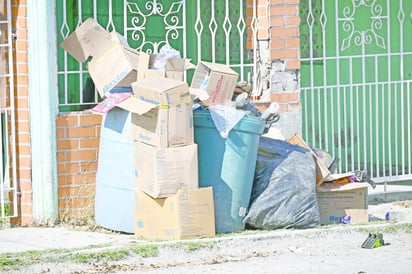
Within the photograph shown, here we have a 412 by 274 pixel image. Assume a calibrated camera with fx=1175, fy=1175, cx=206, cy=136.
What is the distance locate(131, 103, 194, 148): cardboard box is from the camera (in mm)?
8867

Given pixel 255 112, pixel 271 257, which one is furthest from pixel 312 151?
pixel 271 257

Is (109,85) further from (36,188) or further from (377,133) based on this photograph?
(377,133)

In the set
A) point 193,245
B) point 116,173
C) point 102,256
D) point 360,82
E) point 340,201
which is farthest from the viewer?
point 360,82

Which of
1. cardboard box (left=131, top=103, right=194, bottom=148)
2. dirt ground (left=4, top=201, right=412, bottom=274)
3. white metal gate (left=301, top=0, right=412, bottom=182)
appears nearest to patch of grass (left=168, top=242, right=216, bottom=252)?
dirt ground (left=4, top=201, right=412, bottom=274)

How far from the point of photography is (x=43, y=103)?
31.8 ft

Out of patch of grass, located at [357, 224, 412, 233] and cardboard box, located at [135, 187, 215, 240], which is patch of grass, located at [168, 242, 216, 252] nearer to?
cardboard box, located at [135, 187, 215, 240]

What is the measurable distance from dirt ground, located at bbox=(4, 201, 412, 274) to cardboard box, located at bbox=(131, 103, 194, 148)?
78 centimetres

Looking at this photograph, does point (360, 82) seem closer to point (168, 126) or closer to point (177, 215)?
point (168, 126)

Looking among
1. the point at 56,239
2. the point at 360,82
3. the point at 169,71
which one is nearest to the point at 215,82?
the point at 169,71

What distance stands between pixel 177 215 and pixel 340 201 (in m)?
1.62

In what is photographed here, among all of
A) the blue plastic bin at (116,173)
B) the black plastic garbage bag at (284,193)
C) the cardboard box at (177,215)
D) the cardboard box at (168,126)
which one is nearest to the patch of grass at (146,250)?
the cardboard box at (177,215)

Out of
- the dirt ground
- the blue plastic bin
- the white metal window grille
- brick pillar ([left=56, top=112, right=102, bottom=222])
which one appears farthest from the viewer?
the white metal window grille

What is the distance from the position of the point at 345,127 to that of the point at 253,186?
7.45ft

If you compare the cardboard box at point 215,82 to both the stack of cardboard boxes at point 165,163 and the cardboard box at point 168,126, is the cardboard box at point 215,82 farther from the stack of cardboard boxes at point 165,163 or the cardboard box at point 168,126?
the cardboard box at point 168,126
